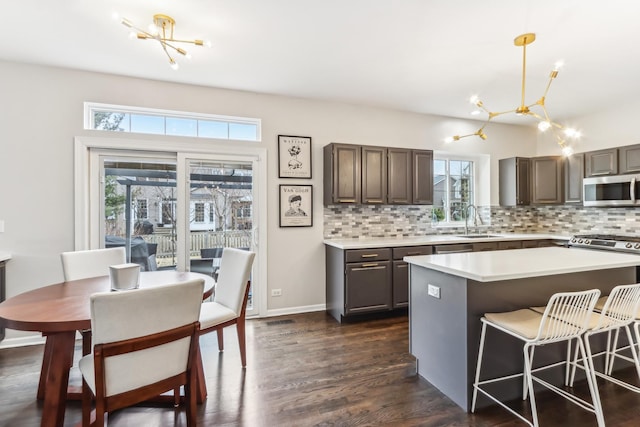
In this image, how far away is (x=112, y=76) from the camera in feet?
10.5

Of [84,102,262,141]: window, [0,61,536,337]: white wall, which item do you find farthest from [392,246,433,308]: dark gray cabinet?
[84,102,262,141]: window

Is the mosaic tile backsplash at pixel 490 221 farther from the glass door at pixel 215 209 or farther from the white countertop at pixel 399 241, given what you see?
the glass door at pixel 215 209

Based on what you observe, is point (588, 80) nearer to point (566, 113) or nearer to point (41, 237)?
point (566, 113)

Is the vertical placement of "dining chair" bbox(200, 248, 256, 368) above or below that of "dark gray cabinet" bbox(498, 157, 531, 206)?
below

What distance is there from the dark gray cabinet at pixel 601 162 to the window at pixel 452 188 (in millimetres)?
1400

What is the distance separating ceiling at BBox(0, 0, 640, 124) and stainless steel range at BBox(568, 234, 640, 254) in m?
1.73

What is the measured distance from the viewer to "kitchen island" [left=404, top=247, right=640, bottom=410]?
1.95 meters

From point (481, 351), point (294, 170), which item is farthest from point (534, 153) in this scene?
point (481, 351)

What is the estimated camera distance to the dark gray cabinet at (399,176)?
3.97m

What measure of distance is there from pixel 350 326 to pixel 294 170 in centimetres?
188

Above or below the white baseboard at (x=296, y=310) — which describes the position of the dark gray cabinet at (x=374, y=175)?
above

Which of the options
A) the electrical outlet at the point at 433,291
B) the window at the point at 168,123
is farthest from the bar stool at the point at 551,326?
the window at the point at 168,123

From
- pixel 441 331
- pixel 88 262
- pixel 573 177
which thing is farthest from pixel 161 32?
pixel 573 177

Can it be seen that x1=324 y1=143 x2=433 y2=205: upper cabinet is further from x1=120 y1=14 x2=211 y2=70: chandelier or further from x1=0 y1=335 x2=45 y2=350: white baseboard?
x1=0 y1=335 x2=45 y2=350: white baseboard
